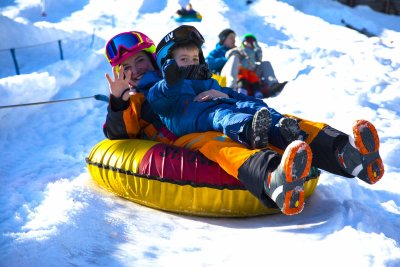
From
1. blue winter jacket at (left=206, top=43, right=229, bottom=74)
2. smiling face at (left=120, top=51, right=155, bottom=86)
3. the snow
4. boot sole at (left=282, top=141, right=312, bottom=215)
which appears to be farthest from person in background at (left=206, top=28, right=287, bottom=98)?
boot sole at (left=282, top=141, right=312, bottom=215)

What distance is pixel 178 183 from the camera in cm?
277

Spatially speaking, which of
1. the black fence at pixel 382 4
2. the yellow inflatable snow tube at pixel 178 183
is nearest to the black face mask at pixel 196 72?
the yellow inflatable snow tube at pixel 178 183

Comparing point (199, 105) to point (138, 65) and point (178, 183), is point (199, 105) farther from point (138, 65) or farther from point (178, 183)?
point (138, 65)

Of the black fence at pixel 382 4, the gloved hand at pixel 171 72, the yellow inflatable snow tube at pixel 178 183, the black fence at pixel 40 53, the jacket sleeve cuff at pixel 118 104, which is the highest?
the gloved hand at pixel 171 72

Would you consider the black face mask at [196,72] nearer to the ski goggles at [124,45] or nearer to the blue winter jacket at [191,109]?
the blue winter jacket at [191,109]

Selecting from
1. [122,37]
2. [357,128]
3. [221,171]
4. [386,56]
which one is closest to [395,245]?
[357,128]

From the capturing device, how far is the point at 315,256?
2.06 metres

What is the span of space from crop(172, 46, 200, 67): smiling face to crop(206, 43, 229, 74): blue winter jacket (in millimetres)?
3653

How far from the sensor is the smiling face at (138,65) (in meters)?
3.62

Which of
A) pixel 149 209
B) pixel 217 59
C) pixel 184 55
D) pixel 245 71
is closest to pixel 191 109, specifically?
pixel 184 55

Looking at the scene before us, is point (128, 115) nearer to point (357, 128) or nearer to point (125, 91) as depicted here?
point (125, 91)

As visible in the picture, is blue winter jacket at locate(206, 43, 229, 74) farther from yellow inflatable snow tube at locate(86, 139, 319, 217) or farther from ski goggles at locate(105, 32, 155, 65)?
yellow inflatable snow tube at locate(86, 139, 319, 217)

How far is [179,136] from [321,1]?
12.2 m

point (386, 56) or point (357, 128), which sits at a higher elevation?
point (357, 128)
